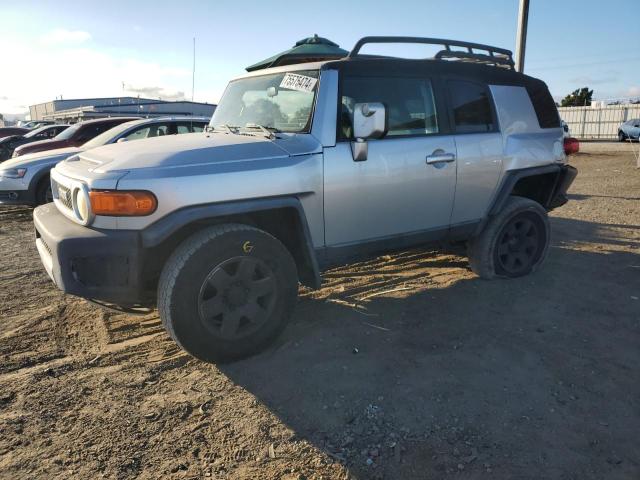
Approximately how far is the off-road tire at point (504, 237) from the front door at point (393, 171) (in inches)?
24.0

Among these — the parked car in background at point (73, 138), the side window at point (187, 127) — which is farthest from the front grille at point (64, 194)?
the parked car in background at point (73, 138)

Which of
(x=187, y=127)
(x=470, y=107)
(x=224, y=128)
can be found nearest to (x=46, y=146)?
(x=187, y=127)

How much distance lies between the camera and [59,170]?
346cm

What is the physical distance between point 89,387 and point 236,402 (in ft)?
3.01

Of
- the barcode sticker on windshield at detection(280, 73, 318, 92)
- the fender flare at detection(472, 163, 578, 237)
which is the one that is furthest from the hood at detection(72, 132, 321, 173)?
the fender flare at detection(472, 163, 578, 237)

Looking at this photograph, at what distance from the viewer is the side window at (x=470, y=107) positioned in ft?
13.5

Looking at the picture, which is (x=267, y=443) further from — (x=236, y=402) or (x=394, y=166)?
(x=394, y=166)

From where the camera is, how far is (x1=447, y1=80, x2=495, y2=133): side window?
4102 mm

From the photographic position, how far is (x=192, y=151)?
9.85ft

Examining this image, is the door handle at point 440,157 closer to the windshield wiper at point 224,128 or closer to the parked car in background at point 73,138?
the windshield wiper at point 224,128

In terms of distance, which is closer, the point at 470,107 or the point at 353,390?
the point at 353,390

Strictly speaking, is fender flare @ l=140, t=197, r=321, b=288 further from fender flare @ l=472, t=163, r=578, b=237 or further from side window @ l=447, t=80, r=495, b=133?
fender flare @ l=472, t=163, r=578, b=237

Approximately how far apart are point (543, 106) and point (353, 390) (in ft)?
11.8

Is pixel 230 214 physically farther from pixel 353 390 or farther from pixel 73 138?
pixel 73 138
